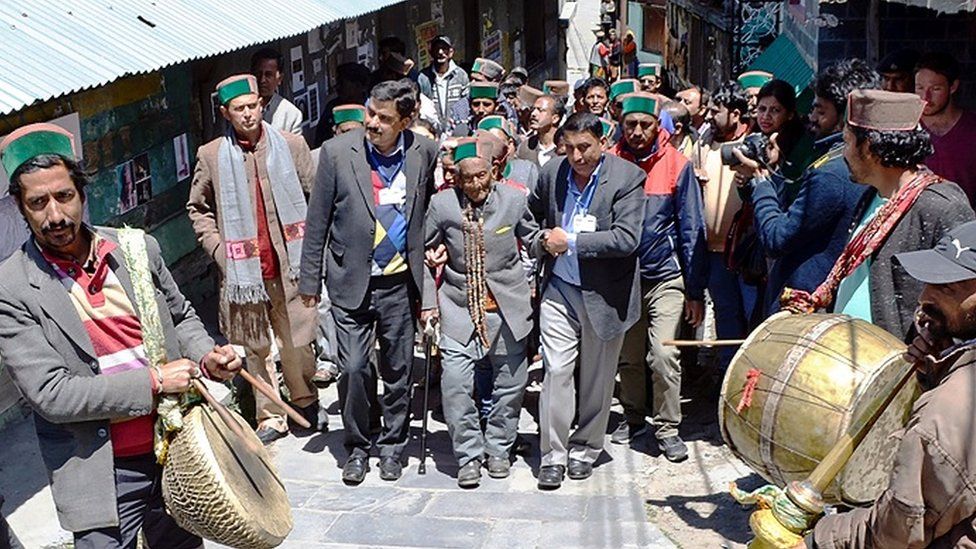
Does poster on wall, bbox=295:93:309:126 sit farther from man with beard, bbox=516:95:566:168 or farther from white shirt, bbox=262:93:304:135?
man with beard, bbox=516:95:566:168

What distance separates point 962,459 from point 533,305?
4.29 m

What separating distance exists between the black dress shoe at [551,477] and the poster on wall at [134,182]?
3449 mm

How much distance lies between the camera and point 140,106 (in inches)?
326

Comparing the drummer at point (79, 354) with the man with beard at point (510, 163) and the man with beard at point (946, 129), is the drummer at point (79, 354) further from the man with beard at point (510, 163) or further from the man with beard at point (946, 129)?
the man with beard at point (946, 129)

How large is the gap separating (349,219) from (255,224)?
69 centimetres

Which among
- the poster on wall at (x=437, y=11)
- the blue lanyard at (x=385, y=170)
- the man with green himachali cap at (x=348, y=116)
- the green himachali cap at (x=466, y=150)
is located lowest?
the blue lanyard at (x=385, y=170)

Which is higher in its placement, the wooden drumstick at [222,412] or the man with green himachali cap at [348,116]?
the man with green himachali cap at [348,116]

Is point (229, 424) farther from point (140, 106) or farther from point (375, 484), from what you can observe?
point (140, 106)

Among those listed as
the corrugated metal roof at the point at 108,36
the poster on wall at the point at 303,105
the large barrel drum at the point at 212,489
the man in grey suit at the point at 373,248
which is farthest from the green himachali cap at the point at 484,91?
the large barrel drum at the point at 212,489

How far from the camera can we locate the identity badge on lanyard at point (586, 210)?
6.34 m

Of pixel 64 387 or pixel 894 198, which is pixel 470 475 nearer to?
pixel 894 198

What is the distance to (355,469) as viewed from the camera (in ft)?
21.7

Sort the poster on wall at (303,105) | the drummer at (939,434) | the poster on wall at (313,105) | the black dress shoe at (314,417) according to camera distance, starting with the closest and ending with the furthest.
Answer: the drummer at (939,434) < the black dress shoe at (314,417) < the poster on wall at (303,105) < the poster on wall at (313,105)

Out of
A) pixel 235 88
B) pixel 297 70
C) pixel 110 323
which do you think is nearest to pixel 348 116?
pixel 235 88
